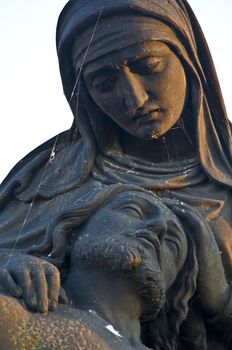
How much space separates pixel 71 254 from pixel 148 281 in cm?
42

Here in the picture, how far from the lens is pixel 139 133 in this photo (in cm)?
877

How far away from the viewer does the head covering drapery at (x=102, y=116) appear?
8.78m

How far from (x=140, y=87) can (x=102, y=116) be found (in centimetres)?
43

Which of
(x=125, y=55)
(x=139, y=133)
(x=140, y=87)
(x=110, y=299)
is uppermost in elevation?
(x=125, y=55)

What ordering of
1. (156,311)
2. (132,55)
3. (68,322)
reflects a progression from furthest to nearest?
(132,55)
(156,311)
(68,322)

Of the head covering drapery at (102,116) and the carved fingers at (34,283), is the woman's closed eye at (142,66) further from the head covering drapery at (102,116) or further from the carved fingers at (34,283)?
the carved fingers at (34,283)

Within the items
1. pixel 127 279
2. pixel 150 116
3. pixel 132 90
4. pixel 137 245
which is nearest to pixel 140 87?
pixel 132 90

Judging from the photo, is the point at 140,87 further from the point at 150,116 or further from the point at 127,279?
the point at 127,279

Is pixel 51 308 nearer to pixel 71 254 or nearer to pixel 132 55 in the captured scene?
pixel 71 254

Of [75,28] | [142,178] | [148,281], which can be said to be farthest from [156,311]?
[75,28]

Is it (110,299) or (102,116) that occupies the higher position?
(102,116)

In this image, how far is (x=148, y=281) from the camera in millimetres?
7703

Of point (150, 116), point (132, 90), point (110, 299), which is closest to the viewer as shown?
point (110, 299)

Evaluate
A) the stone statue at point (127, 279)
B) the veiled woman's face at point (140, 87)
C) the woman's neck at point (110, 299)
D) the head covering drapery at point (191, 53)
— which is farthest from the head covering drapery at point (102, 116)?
the woman's neck at point (110, 299)
